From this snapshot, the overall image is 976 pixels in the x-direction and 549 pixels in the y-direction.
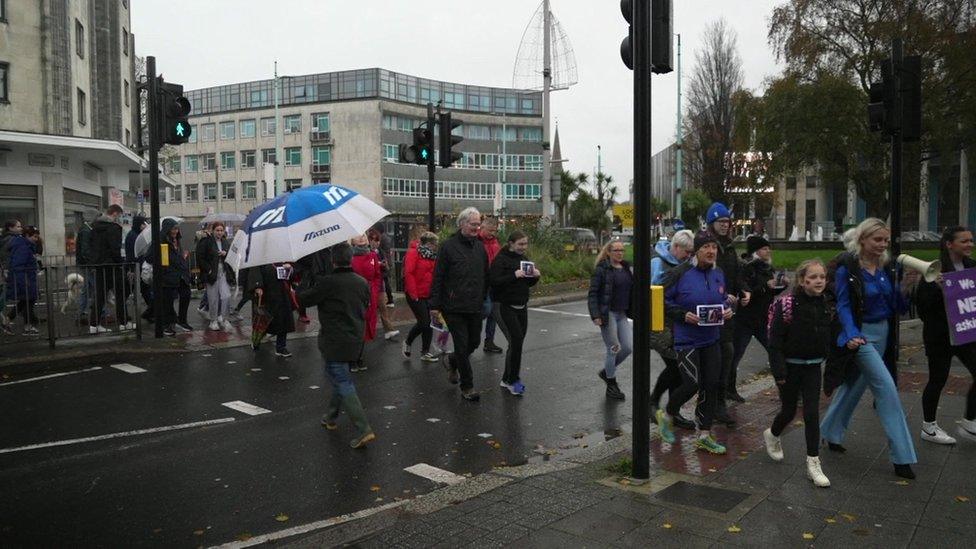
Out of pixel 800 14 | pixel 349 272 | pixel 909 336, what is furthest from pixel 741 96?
pixel 349 272

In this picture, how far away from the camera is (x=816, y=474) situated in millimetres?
4902

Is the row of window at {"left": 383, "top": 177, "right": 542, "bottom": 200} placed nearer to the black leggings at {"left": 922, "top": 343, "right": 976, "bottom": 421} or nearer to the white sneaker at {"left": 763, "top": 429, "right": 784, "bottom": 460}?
the black leggings at {"left": 922, "top": 343, "right": 976, "bottom": 421}

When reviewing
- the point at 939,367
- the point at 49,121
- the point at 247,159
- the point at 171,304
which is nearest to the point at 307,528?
the point at 939,367

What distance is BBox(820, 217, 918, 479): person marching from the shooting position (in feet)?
16.8

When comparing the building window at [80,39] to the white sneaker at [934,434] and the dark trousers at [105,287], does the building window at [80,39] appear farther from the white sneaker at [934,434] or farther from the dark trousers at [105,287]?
the white sneaker at [934,434]

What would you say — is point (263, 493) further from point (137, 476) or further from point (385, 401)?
point (385, 401)

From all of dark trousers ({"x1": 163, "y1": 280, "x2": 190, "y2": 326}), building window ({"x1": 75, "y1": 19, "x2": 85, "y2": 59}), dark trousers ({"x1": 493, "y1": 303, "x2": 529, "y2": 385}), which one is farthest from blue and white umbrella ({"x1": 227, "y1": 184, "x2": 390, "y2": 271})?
building window ({"x1": 75, "y1": 19, "x2": 85, "y2": 59})

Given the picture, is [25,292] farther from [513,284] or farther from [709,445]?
[709,445]

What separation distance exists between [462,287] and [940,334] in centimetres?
426

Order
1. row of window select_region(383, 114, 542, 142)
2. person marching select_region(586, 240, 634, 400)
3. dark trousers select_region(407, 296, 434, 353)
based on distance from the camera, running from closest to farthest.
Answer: person marching select_region(586, 240, 634, 400) < dark trousers select_region(407, 296, 434, 353) < row of window select_region(383, 114, 542, 142)

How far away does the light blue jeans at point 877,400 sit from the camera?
5055 mm

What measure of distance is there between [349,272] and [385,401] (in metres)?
1.99

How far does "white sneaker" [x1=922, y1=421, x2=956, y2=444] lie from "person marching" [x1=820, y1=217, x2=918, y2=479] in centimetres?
71

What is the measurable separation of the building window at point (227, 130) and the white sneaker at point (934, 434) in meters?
80.1
